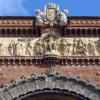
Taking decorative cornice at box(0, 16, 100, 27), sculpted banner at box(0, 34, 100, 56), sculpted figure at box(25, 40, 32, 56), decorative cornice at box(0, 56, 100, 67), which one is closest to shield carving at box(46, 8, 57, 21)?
decorative cornice at box(0, 16, 100, 27)

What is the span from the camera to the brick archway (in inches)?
779

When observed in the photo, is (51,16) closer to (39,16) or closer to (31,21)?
(39,16)

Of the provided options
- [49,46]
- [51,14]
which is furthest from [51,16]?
[49,46]

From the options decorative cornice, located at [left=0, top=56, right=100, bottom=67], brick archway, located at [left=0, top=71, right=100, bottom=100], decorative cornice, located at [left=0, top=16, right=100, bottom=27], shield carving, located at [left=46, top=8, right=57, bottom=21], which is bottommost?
brick archway, located at [left=0, top=71, right=100, bottom=100]

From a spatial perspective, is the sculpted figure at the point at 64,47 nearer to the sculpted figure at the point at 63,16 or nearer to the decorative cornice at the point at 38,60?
the decorative cornice at the point at 38,60

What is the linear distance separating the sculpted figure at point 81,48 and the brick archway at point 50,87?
1176 millimetres

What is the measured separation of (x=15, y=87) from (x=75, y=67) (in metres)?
2.48

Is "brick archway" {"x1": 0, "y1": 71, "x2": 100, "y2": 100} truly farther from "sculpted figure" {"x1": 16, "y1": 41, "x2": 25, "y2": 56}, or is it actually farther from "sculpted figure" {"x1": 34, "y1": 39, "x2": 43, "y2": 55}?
"sculpted figure" {"x1": 16, "y1": 41, "x2": 25, "y2": 56}

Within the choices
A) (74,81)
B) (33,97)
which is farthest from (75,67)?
(33,97)

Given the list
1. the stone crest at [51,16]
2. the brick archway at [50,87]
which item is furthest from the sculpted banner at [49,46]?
the brick archway at [50,87]

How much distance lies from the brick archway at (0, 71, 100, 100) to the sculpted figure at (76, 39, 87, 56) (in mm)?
1176

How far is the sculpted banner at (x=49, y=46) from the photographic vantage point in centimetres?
2041

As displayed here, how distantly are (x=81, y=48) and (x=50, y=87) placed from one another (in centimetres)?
204

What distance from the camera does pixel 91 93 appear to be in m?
19.8
